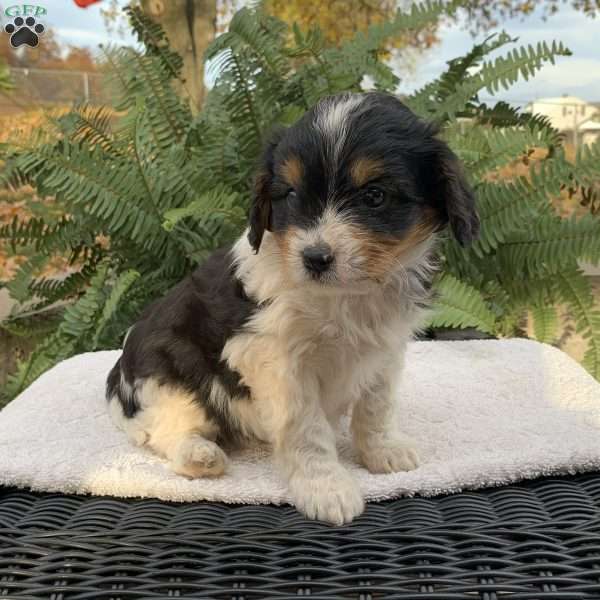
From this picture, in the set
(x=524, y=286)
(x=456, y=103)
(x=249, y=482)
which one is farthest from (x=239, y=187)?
(x=249, y=482)

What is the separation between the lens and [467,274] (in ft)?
15.0

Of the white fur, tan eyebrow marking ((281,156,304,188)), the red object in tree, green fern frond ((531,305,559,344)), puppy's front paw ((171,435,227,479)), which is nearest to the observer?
tan eyebrow marking ((281,156,304,188))

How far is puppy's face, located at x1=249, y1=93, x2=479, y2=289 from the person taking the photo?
1965 millimetres

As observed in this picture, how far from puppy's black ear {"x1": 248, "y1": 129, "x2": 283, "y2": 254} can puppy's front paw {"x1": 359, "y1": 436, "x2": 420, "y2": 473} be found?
2.77 feet

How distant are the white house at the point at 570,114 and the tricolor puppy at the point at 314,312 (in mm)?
3708

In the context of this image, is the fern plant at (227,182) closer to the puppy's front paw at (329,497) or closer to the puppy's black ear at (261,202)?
the puppy's black ear at (261,202)

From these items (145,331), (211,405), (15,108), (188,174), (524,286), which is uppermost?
(15,108)

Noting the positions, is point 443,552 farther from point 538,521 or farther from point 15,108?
point 15,108

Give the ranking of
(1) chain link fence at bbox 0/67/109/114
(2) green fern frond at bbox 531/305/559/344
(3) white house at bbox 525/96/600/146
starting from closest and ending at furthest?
(2) green fern frond at bbox 531/305/559/344, (1) chain link fence at bbox 0/67/109/114, (3) white house at bbox 525/96/600/146

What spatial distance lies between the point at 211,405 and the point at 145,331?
0.46 m

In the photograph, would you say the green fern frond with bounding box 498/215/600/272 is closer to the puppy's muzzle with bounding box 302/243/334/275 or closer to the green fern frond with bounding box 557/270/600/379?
the green fern frond with bounding box 557/270/600/379

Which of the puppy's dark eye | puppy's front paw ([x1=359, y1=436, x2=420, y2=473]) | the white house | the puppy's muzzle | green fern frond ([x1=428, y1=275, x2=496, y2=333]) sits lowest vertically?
green fern frond ([x1=428, y1=275, x2=496, y2=333])

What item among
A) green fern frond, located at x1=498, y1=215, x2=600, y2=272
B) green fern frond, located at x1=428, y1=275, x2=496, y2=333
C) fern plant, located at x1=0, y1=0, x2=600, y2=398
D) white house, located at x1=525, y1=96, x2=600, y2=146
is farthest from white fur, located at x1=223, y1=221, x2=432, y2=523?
→ white house, located at x1=525, y1=96, x2=600, y2=146

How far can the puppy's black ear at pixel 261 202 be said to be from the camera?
2.26 meters
